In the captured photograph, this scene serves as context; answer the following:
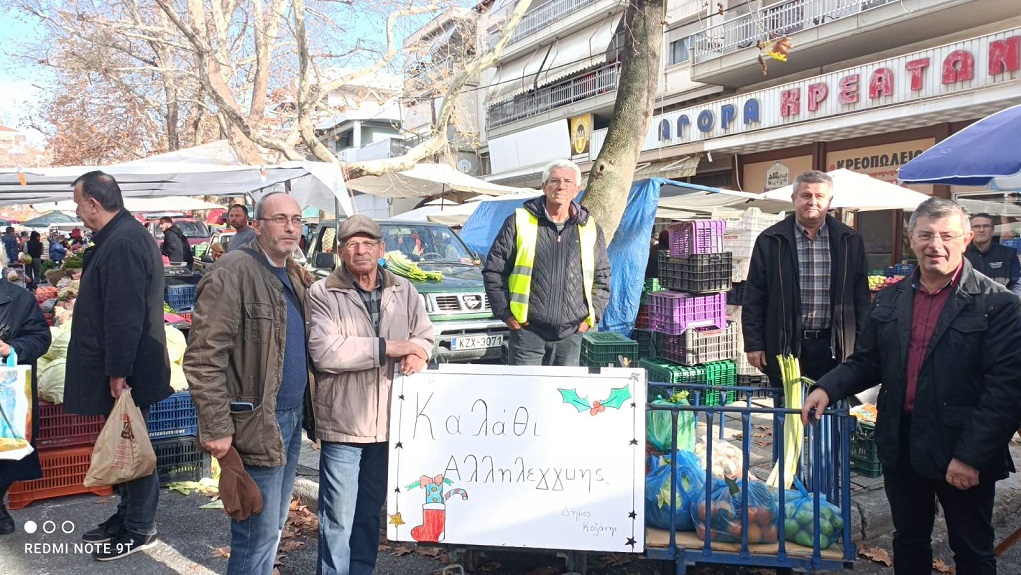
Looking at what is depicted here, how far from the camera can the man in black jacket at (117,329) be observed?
3725 mm

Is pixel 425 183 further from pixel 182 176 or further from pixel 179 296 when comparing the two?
pixel 179 296

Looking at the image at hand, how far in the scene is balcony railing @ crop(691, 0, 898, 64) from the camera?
56.5 ft

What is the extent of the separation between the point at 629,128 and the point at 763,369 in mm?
3948

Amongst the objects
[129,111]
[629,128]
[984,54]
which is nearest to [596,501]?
[629,128]

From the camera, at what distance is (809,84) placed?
1731 cm

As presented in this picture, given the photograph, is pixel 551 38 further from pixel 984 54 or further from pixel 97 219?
pixel 97 219

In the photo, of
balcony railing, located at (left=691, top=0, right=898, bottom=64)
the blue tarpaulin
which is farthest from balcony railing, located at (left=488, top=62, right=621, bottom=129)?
the blue tarpaulin

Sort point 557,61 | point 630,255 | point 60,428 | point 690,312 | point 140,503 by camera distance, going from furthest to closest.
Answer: point 557,61, point 630,255, point 690,312, point 60,428, point 140,503

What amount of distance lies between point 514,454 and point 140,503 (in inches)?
89.9

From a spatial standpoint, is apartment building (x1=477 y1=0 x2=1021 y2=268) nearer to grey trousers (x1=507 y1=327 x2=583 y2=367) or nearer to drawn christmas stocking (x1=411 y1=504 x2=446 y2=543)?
grey trousers (x1=507 y1=327 x2=583 y2=367)

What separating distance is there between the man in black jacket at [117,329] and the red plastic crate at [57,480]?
937mm

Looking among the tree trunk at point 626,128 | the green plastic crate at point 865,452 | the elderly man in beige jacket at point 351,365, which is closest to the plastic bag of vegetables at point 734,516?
the elderly man in beige jacket at point 351,365

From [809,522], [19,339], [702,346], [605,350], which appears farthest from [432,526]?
[702,346]

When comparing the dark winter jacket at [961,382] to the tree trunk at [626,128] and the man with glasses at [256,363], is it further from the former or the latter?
the tree trunk at [626,128]
